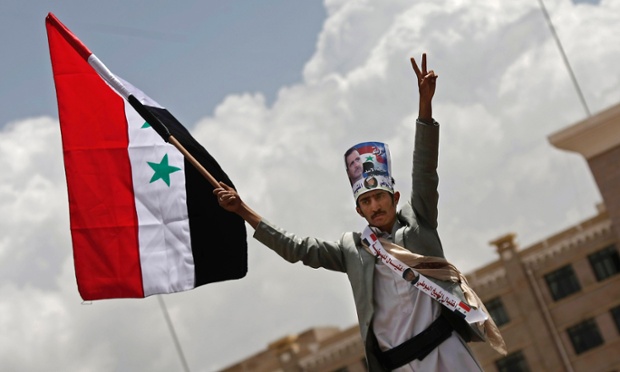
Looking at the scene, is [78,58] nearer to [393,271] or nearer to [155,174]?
[155,174]

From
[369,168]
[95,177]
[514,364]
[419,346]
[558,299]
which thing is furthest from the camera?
[514,364]

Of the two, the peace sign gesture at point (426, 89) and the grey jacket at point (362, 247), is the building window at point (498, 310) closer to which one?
the grey jacket at point (362, 247)

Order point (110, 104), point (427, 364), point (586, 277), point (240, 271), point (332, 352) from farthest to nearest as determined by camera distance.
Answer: point (332, 352), point (586, 277), point (110, 104), point (240, 271), point (427, 364)

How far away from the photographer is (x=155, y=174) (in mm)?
7543

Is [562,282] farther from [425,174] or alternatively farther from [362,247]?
[425,174]

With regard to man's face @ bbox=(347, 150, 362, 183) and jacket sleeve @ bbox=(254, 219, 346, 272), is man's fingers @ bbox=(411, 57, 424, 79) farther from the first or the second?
jacket sleeve @ bbox=(254, 219, 346, 272)

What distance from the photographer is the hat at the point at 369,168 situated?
5.48 metres

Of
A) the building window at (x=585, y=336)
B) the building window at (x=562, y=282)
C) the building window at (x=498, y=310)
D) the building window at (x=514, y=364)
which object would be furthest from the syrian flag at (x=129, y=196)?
the building window at (x=514, y=364)

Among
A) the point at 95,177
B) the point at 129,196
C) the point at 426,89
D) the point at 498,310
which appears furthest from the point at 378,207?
the point at 498,310

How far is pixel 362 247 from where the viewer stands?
566 cm

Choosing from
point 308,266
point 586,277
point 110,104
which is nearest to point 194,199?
point 110,104

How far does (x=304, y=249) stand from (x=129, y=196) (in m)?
2.11

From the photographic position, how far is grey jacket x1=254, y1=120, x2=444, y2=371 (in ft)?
17.6

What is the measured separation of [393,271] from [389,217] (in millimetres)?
269
